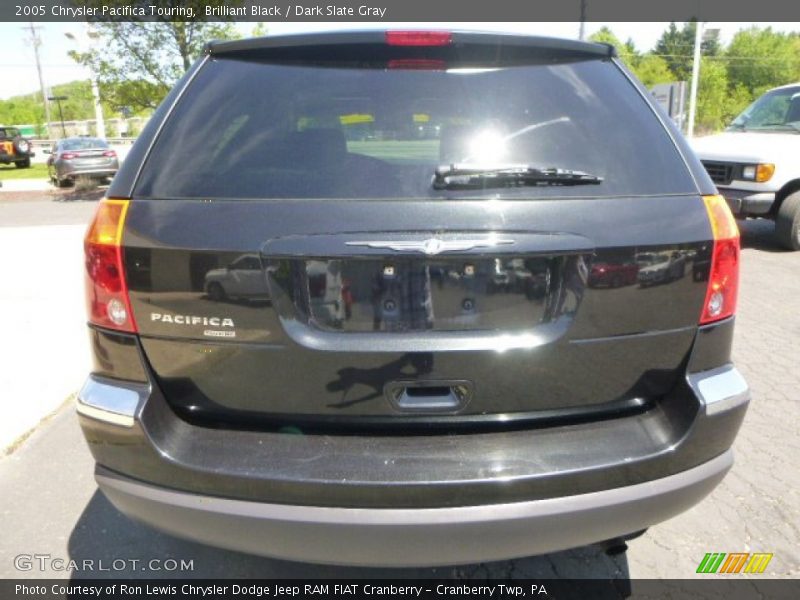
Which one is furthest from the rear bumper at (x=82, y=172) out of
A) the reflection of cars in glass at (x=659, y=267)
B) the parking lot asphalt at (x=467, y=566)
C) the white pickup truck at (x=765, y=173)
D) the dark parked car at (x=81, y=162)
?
the reflection of cars in glass at (x=659, y=267)

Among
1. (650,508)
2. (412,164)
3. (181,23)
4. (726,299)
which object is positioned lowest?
(650,508)

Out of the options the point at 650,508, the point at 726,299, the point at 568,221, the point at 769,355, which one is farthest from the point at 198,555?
the point at 769,355

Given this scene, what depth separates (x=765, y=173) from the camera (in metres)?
7.16

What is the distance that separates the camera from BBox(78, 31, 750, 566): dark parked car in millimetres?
1544

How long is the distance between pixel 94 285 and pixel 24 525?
150cm

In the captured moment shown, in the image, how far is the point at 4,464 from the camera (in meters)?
3.00

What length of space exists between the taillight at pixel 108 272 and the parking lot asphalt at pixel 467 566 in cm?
98

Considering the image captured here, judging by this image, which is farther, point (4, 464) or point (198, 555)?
point (4, 464)

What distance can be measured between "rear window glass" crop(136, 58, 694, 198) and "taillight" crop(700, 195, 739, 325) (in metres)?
0.12

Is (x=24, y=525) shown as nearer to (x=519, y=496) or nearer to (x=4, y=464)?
(x=4, y=464)

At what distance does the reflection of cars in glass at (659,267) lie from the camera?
161 cm

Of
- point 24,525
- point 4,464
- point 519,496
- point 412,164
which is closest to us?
point 519,496

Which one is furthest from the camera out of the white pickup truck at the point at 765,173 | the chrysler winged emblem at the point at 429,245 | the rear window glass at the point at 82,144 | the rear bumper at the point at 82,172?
the rear window glass at the point at 82,144

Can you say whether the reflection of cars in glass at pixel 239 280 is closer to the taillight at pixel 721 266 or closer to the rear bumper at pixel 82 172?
the taillight at pixel 721 266
